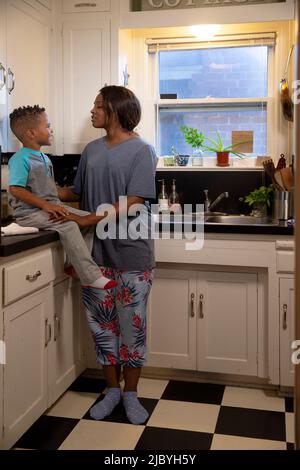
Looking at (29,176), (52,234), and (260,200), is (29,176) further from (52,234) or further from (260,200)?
(260,200)

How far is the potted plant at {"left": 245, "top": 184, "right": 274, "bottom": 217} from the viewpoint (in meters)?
3.16

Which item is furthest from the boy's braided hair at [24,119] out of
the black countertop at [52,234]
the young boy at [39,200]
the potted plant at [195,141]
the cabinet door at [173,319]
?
the potted plant at [195,141]

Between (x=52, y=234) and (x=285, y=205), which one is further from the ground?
(x=285, y=205)

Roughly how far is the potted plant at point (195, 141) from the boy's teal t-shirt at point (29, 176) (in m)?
1.28

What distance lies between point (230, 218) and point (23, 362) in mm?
1643

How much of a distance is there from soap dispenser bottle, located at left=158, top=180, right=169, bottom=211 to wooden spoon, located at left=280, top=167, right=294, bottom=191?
0.75 metres

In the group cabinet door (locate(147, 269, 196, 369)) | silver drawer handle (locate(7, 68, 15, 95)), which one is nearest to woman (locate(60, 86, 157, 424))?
cabinet door (locate(147, 269, 196, 369))

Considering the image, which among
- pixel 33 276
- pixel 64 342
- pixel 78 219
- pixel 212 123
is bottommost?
pixel 64 342

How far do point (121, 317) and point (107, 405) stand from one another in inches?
16.3

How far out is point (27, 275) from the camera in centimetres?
209

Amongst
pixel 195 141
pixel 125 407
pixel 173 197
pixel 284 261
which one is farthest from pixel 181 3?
A: pixel 125 407

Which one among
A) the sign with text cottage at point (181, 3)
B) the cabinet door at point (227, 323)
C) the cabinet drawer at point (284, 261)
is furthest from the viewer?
the sign with text cottage at point (181, 3)

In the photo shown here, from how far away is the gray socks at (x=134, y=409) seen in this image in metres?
2.37

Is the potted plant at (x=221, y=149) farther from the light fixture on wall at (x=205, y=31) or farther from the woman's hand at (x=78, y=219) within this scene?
the woman's hand at (x=78, y=219)
